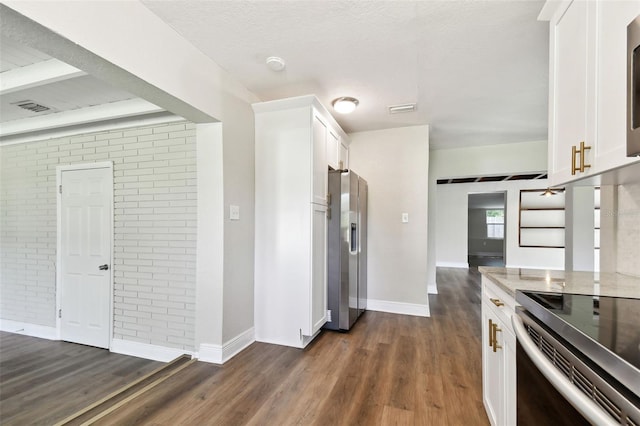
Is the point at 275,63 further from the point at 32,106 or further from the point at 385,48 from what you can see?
the point at 32,106

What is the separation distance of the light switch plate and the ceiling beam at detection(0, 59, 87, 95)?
1520 mm

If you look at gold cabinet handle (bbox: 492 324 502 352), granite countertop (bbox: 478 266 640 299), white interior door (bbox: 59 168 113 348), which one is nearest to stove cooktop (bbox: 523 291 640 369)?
granite countertop (bbox: 478 266 640 299)

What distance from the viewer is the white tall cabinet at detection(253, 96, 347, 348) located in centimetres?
268

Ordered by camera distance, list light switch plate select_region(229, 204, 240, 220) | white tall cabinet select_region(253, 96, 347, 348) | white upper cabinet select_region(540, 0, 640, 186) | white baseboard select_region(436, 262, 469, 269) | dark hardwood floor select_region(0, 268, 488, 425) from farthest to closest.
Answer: white baseboard select_region(436, 262, 469, 269), white tall cabinet select_region(253, 96, 347, 348), light switch plate select_region(229, 204, 240, 220), dark hardwood floor select_region(0, 268, 488, 425), white upper cabinet select_region(540, 0, 640, 186)

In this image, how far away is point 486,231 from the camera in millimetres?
9992

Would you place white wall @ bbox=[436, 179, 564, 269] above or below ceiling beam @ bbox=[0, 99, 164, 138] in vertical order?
below

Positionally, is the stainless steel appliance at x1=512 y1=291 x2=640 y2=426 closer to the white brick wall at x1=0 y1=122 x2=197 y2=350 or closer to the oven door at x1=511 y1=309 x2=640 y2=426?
the oven door at x1=511 y1=309 x2=640 y2=426

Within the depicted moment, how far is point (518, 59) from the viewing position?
88.9 inches

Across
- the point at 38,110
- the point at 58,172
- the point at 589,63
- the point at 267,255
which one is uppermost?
the point at 38,110

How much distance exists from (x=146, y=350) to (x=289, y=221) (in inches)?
78.7

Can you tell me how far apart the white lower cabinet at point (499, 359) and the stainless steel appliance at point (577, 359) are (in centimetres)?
16

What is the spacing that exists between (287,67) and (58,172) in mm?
3163

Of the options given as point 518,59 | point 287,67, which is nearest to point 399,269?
point 518,59

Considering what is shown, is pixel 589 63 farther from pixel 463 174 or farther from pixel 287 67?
pixel 463 174
